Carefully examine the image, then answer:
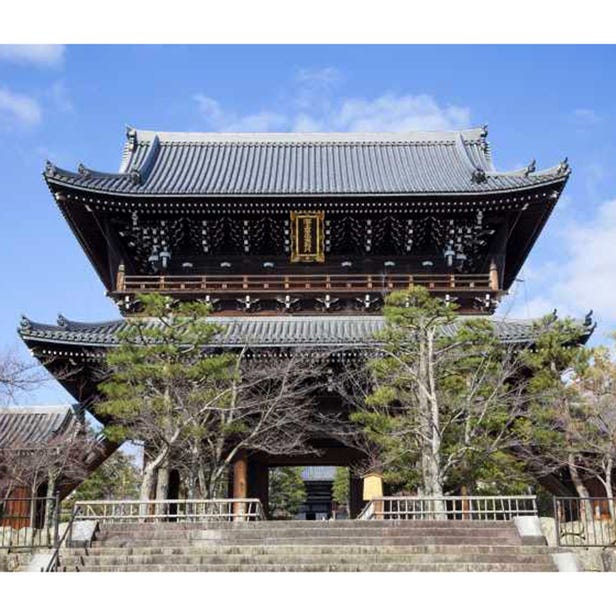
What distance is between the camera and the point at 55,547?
11891 mm

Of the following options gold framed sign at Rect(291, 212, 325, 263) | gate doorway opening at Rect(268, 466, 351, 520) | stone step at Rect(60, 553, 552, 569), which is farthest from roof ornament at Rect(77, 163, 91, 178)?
gate doorway opening at Rect(268, 466, 351, 520)

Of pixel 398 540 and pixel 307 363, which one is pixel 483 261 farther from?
pixel 398 540

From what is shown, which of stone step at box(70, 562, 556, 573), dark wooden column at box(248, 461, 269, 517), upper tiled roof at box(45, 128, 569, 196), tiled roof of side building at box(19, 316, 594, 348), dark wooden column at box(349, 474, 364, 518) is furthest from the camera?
dark wooden column at box(349, 474, 364, 518)

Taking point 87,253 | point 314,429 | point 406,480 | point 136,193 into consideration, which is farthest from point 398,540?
point 87,253

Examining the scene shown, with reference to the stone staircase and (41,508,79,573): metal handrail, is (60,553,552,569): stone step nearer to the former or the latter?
the stone staircase

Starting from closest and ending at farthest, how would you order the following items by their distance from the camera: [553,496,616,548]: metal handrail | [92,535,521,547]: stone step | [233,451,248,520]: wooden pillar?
[92,535,521,547]: stone step → [553,496,616,548]: metal handrail → [233,451,248,520]: wooden pillar

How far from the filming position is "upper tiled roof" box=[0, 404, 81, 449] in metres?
19.9

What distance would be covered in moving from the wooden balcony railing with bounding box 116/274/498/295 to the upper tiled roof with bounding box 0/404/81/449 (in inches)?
166

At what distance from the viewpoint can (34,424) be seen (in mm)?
20922

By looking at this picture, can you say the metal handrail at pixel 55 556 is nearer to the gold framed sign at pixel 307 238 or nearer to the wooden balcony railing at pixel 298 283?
the wooden balcony railing at pixel 298 283

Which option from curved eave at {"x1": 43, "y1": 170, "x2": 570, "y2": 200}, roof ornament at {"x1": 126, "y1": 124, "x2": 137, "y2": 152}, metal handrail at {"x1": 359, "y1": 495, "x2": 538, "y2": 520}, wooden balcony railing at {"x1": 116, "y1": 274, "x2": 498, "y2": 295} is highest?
roof ornament at {"x1": 126, "y1": 124, "x2": 137, "y2": 152}

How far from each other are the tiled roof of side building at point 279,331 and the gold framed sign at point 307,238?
6.10 feet

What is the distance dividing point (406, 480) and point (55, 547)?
8082mm

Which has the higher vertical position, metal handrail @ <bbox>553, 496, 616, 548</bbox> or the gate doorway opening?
the gate doorway opening
